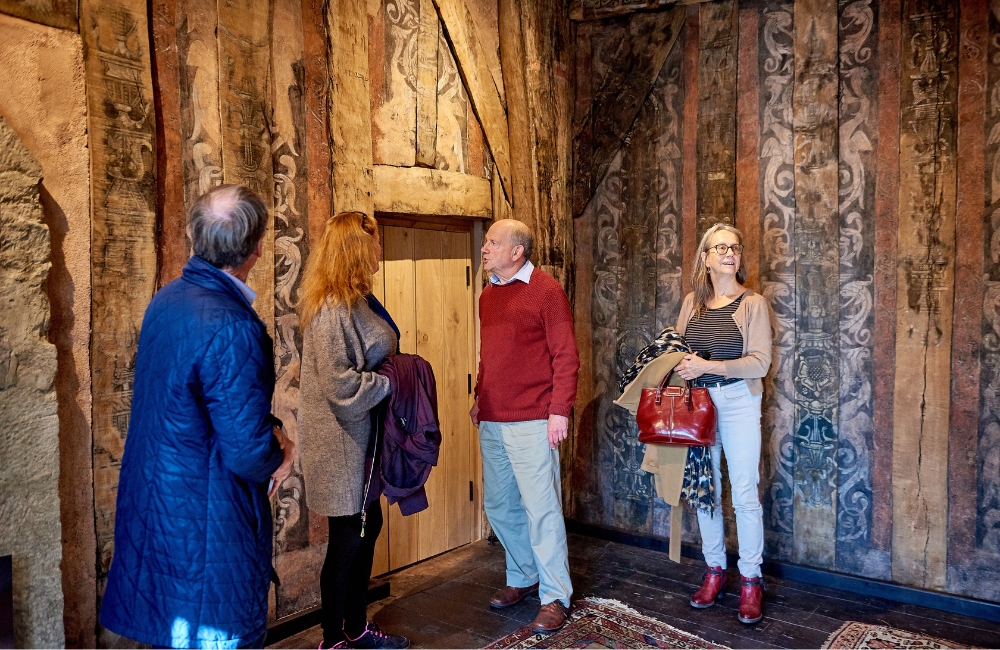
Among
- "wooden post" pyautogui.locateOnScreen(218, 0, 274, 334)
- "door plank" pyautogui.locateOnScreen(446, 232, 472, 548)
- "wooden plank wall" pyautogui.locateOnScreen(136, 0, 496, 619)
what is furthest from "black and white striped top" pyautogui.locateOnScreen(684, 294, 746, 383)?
"wooden post" pyautogui.locateOnScreen(218, 0, 274, 334)

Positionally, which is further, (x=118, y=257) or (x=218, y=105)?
(x=218, y=105)

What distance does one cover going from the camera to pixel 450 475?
13.8ft

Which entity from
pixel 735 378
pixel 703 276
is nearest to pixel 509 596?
pixel 735 378

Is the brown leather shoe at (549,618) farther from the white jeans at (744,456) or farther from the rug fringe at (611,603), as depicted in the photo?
the white jeans at (744,456)

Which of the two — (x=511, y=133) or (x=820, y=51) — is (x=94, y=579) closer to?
(x=511, y=133)

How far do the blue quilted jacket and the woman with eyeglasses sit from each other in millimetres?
2117

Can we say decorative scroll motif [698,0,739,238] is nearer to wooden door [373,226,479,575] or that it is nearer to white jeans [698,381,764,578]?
white jeans [698,381,764,578]

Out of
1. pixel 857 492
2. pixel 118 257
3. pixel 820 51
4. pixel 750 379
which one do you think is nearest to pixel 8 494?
pixel 118 257

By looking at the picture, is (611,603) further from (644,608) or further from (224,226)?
(224,226)

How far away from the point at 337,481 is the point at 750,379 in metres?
1.83

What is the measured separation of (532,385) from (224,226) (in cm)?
165

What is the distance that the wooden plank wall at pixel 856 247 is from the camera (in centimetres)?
351

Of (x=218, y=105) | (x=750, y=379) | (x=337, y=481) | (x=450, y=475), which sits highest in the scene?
(x=218, y=105)

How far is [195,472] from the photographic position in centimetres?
184
